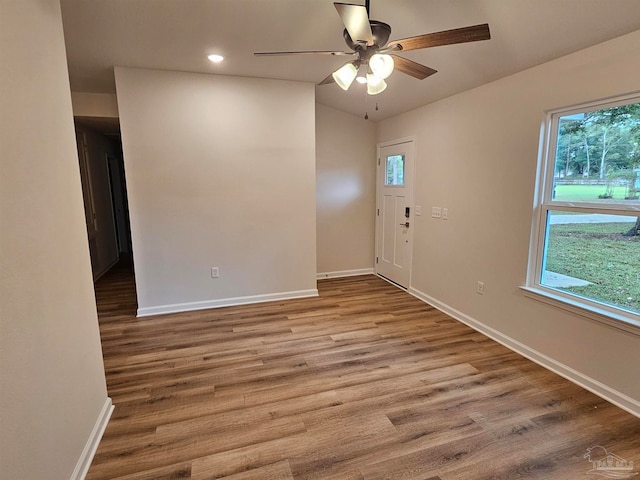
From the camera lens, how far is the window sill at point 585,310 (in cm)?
213

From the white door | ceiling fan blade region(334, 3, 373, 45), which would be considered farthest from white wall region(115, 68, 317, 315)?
ceiling fan blade region(334, 3, 373, 45)

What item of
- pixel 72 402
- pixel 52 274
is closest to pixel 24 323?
pixel 52 274

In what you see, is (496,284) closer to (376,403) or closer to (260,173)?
(376,403)

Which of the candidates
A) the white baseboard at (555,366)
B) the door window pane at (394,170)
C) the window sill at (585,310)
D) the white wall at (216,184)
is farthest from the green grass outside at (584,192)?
the white wall at (216,184)

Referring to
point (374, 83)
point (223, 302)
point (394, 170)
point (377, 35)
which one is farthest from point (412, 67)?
point (223, 302)

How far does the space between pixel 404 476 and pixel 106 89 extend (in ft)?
15.8

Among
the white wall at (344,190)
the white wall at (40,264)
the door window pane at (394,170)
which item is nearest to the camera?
the white wall at (40,264)

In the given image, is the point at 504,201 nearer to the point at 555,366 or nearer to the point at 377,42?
the point at 555,366

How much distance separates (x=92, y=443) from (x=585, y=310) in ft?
10.8

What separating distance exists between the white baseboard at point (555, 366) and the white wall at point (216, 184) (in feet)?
6.56

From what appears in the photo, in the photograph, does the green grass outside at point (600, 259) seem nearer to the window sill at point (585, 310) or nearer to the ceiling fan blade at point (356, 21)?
the window sill at point (585, 310)

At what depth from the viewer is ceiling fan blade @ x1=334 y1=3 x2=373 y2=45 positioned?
1.48 m

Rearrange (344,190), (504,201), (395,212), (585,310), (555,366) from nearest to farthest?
(585,310)
(555,366)
(504,201)
(395,212)
(344,190)

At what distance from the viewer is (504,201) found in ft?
9.76
